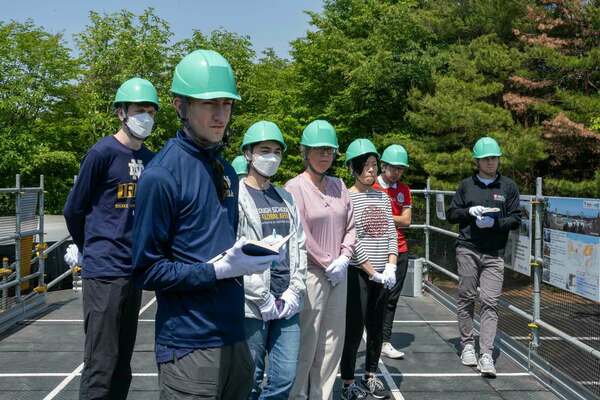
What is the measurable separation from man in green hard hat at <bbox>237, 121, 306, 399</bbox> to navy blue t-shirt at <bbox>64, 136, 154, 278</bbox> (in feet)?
2.31

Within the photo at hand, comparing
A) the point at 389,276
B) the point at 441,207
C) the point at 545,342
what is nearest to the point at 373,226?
the point at 389,276

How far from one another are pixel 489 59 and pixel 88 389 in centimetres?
1599

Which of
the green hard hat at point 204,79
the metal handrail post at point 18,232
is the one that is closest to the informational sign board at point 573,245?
the green hard hat at point 204,79

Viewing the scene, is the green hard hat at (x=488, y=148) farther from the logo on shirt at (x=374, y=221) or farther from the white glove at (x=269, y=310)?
the white glove at (x=269, y=310)

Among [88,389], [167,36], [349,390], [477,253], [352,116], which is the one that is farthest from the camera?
[167,36]

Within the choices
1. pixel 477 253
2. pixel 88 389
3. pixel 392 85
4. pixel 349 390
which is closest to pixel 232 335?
pixel 88 389

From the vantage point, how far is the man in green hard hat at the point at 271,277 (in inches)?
143

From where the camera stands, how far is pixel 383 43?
21156mm

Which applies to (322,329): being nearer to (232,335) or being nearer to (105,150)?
(105,150)

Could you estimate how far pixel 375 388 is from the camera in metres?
5.11

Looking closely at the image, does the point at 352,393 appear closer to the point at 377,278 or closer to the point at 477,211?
the point at 377,278

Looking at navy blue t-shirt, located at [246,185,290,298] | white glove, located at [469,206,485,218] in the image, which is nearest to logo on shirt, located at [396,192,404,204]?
white glove, located at [469,206,485,218]

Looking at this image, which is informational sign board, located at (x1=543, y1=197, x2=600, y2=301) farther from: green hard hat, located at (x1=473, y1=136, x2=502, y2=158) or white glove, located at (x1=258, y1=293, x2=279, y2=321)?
white glove, located at (x1=258, y1=293, x2=279, y2=321)

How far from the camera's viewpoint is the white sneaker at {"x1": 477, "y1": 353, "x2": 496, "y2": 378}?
18.7ft
